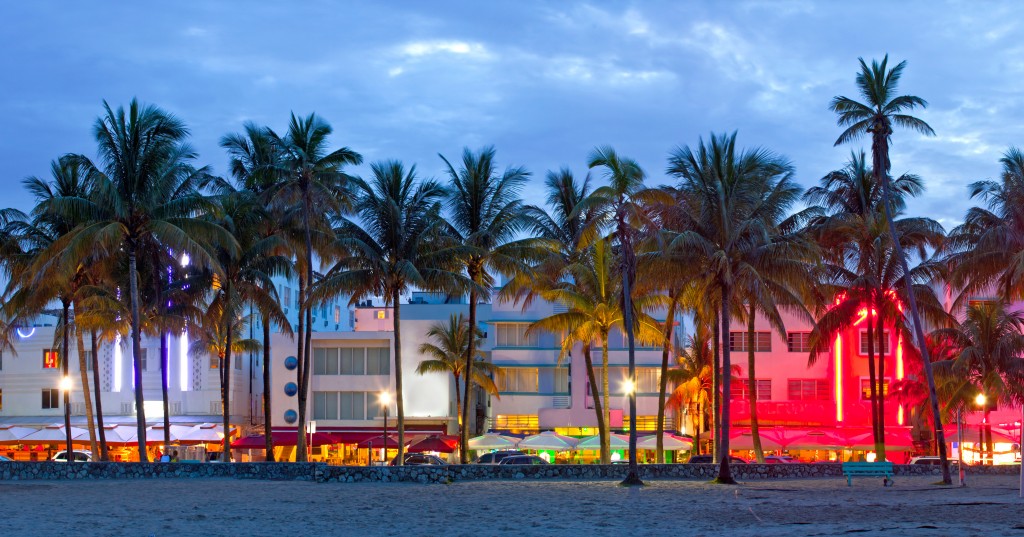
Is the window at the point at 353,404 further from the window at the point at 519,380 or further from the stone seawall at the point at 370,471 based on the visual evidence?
the stone seawall at the point at 370,471

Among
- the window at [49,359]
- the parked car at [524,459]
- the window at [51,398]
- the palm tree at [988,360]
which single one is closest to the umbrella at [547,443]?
the parked car at [524,459]

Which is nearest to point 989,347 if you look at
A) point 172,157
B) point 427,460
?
point 427,460

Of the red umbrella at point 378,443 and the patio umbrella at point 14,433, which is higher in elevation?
the patio umbrella at point 14,433

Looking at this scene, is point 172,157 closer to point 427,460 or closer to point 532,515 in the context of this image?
point 427,460

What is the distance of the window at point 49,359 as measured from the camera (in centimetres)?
6750

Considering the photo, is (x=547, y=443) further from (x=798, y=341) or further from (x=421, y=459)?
(x=798, y=341)

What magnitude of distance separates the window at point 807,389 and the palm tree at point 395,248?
23.5 meters

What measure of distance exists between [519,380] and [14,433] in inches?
1029

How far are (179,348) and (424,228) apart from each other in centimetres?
2709

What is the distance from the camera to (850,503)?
26984mm

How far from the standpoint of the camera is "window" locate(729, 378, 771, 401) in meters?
61.6

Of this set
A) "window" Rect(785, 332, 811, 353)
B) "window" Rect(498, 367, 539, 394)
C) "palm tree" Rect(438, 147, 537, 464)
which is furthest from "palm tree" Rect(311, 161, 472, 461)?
"window" Rect(785, 332, 811, 353)

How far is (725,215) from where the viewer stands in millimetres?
35781

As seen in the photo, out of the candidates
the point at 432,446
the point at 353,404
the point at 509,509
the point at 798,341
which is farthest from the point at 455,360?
the point at 509,509
